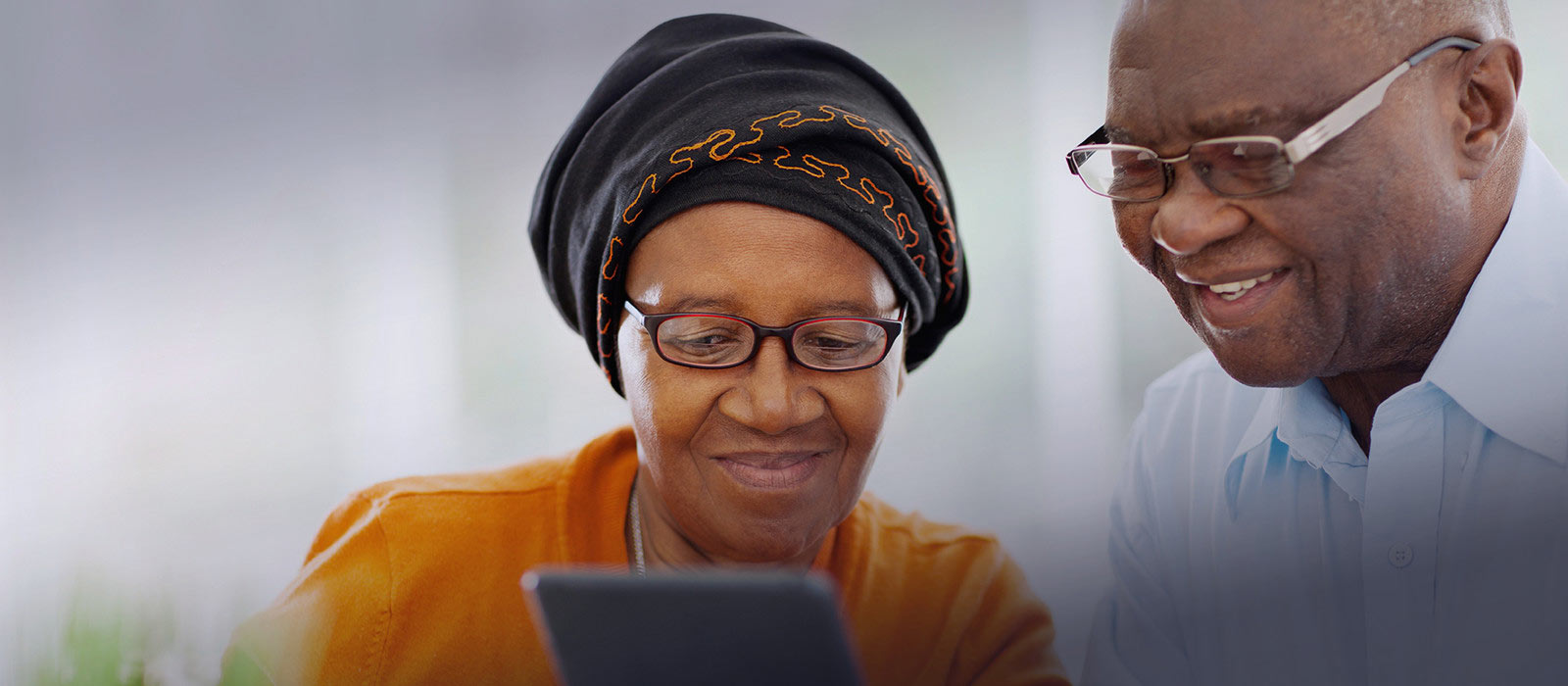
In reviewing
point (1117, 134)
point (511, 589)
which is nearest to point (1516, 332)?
point (1117, 134)

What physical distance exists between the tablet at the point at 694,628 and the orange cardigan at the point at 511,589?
95 centimetres

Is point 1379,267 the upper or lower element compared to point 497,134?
lower

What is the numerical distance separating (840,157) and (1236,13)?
586 millimetres

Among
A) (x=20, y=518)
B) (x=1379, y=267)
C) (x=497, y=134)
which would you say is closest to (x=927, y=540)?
(x=1379, y=267)

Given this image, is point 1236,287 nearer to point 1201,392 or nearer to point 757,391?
point 1201,392

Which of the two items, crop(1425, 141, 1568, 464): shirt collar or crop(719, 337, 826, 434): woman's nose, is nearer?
crop(1425, 141, 1568, 464): shirt collar

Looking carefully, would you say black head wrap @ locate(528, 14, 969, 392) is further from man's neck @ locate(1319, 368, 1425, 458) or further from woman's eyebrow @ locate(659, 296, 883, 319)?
man's neck @ locate(1319, 368, 1425, 458)

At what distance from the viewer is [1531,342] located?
150 centimetres

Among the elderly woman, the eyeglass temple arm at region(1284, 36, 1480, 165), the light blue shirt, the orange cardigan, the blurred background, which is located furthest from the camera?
the blurred background

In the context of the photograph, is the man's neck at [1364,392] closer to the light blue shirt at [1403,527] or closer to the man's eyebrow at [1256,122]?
the light blue shirt at [1403,527]

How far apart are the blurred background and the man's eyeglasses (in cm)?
183

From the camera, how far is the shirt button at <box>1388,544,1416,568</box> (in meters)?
1.54

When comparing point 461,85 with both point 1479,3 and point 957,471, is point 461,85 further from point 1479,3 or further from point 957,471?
point 1479,3

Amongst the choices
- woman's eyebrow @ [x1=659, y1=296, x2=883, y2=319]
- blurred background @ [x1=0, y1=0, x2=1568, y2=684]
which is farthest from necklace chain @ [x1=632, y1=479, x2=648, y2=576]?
blurred background @ [x1=0, y1=0, x2=1568, y2=684]
